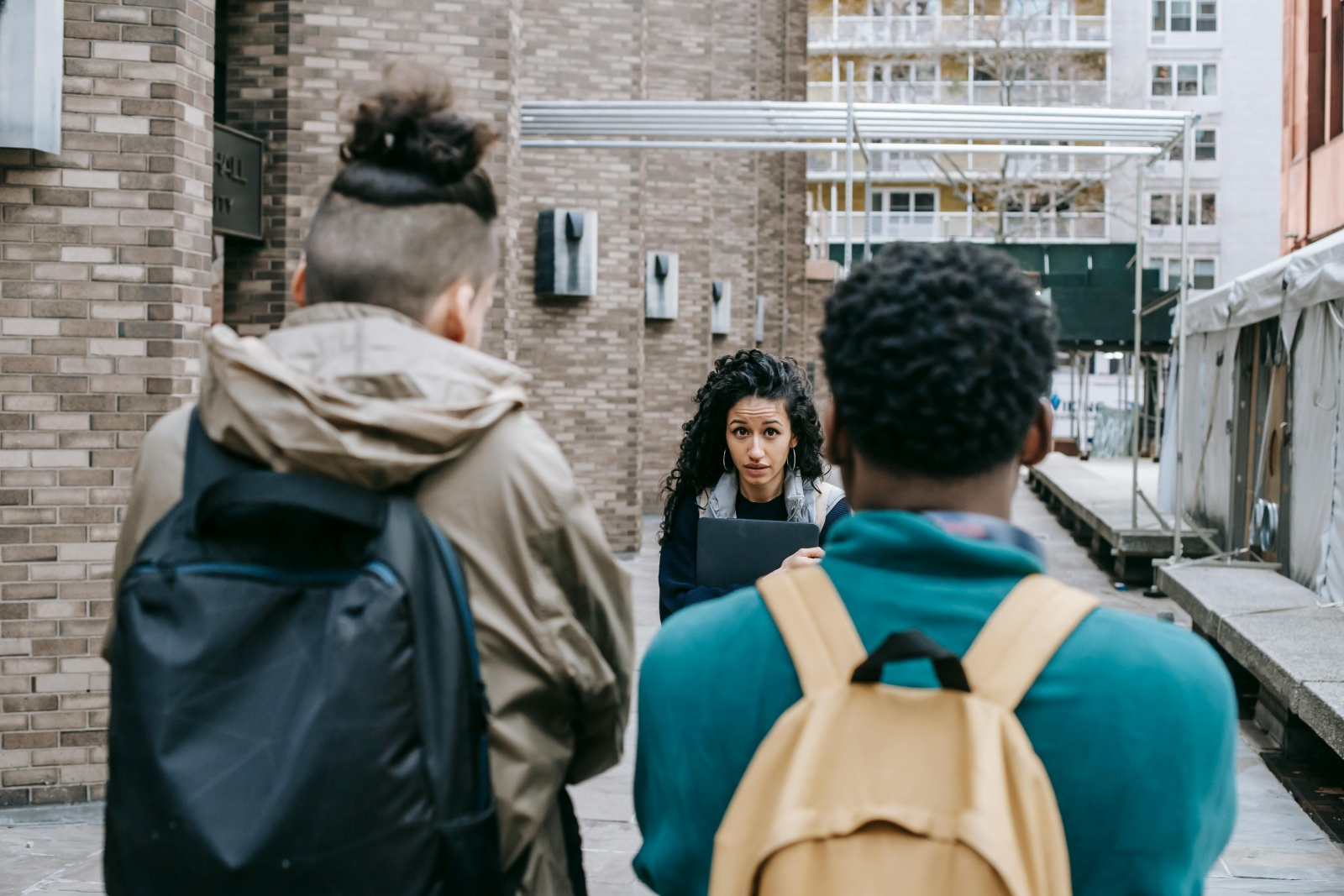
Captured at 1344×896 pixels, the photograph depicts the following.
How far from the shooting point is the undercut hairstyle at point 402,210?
1846 millimetres

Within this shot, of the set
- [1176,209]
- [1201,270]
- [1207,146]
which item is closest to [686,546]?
[1176,209]

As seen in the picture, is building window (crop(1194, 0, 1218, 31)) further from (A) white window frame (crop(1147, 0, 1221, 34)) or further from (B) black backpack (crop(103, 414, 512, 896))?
(B) black backpack (crop(103, 414, 512, 896))

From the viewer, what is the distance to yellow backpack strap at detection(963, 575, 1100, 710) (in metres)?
1.32

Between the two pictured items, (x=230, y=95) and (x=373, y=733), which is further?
(x=230, y=95)

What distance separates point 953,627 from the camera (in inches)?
54.1

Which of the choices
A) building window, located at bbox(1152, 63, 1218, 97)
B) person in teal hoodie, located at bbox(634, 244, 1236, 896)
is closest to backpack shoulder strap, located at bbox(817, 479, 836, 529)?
person in teal hoodie, located at bbox(634, 244, 1236, 896)

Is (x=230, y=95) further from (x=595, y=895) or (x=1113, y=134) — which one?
(x=1113, y=134)

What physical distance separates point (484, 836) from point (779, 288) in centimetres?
2382

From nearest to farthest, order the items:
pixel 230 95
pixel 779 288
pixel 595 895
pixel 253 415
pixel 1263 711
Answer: pixel 253 415 → pixel 595 895 → pixel 1263 711 → pixel 230 95 → pixel 779 288

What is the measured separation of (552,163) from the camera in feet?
48.7

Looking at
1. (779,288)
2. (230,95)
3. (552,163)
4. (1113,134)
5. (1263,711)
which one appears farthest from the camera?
(779,288)

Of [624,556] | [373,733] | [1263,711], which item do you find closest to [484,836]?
[373,733]

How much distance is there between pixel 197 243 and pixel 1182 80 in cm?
5181

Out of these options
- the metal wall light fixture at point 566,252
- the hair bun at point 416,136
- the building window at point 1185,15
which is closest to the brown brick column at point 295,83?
the metal wall light fixture at point 566,252
